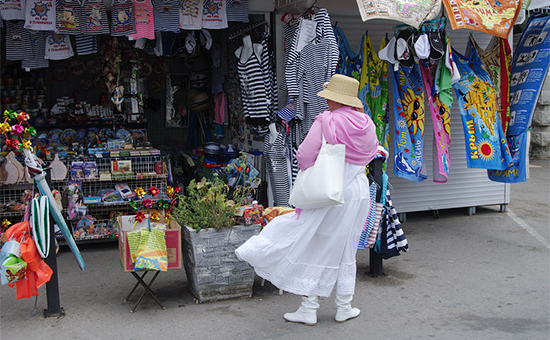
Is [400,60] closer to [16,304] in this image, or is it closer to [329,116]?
[329,116]

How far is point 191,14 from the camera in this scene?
20.9 feet

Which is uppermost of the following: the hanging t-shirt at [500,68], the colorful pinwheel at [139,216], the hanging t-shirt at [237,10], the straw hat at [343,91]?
the hanging t-shirt at [237,10]

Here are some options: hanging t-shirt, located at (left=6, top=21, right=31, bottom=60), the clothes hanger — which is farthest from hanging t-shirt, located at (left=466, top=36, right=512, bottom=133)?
hanging t-shirt, located at (left=6, top=21, right=31, bottom=60)

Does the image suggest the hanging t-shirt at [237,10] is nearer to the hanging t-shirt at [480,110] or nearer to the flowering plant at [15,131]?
the hanging t-shirt at [480,110]

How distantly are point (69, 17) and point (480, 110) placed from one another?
16.9 ft

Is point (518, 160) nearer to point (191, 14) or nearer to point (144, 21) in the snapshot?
point (191, 14)

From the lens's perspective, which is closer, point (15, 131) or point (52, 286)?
point (15, 131)

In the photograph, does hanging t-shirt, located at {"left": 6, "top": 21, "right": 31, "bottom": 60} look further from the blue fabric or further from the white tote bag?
the blue fabric

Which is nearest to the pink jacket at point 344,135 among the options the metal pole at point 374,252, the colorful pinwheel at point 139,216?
the metal pole at point 374,252

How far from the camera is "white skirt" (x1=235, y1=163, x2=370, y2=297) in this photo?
418cm

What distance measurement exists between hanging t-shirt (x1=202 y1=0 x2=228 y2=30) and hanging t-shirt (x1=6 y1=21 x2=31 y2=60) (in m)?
2.21

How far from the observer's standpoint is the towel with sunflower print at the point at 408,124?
694 centimetres

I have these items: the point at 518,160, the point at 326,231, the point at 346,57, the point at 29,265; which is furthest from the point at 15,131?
the point at 518,160

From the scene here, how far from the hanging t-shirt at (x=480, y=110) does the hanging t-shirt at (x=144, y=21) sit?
3824 millimetres
